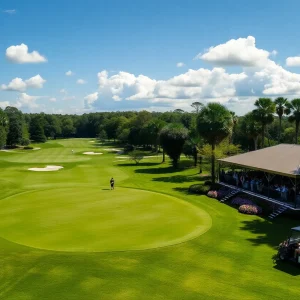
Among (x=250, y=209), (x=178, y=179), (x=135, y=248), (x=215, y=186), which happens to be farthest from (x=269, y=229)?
(x=178, y=179)

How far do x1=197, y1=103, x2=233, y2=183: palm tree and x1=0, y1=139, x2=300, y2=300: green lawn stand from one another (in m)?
8.79

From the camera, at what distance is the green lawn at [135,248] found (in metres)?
17.8

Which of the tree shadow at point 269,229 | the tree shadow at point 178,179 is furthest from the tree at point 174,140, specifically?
the tree shadow at point 269,229

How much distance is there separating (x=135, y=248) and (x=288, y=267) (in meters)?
9.42

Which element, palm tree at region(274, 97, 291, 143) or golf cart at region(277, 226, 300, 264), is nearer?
golf cart at region(277, 226, 300, 264)

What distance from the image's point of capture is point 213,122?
1746 inches

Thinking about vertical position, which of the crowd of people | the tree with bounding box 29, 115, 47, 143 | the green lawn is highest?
the tree with bounding box 29, 115, 47, 143

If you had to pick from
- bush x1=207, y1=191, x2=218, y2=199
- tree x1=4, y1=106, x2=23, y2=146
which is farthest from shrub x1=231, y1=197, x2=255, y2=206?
tree x1=4, y1=106, x2=23, y2=146

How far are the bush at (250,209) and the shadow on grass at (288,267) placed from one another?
11.8m

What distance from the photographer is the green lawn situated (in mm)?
17828

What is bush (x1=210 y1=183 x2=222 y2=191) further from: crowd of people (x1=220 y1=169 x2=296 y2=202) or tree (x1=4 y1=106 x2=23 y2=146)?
tree (x1=4 y1=106 x2=23 y2=146)

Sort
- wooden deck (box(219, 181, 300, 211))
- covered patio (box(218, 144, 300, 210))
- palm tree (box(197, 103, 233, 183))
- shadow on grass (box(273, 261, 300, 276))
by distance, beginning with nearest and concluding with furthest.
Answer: shadow on grass (box(273, 261, 300, 276)) → wooden deck (box(219, 181, 300, 211)) → covered patio (box(218, 144, 300, 210)) → palm tree (box(197, 103, 233, 183))

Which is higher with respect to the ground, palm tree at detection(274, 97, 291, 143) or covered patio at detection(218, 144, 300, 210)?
palm tree at detection(274, 97, 291, 143)

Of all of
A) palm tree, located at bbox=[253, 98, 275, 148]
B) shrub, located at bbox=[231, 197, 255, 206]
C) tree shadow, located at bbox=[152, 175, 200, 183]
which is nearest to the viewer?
shrub, located at bbox=[231, 197, 255, 206]
